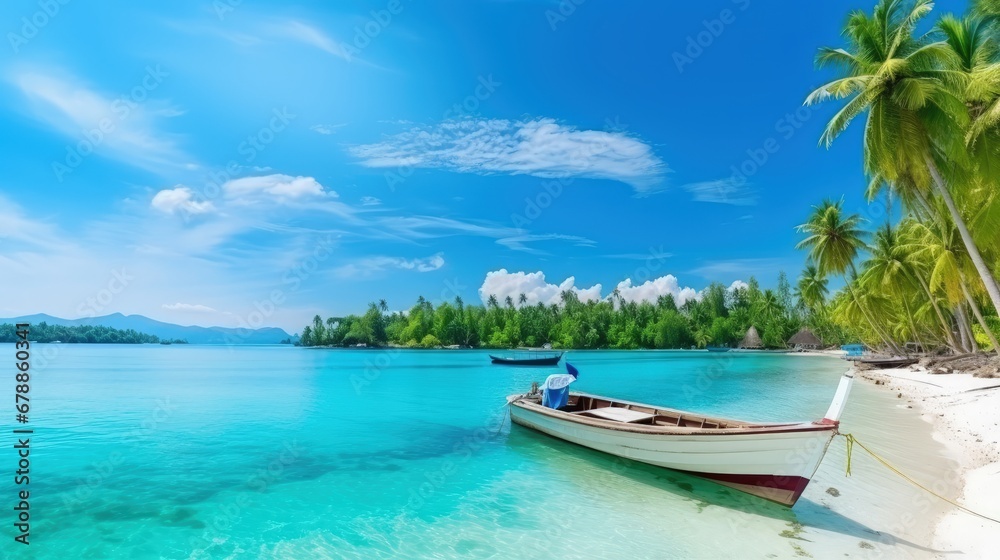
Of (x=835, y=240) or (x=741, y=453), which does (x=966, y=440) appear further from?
(x=835, y=240)

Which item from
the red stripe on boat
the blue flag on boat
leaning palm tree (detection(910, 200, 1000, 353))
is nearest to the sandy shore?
the red stripe on boat

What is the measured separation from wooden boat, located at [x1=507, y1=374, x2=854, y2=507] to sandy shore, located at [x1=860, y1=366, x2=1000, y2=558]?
6.03ft

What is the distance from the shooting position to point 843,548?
22.7 ft

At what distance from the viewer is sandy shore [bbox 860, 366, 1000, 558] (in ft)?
22.5

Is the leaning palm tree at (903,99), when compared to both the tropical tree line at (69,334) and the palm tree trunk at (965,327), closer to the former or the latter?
the palm tree trunk at (965,327)

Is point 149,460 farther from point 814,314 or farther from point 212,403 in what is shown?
point 814,314

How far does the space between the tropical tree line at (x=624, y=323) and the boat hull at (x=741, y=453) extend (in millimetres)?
92699

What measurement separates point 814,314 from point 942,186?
9740 cm

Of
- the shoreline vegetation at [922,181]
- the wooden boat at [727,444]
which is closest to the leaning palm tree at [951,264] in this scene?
the shoreline vegetation at [922,181]

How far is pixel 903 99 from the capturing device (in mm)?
14492

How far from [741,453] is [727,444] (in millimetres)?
257

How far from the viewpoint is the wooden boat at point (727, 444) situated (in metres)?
7.82

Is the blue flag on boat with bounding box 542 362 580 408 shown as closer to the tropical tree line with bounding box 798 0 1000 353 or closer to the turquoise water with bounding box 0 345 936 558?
the turquoise water with bounding box 0 345 936 558

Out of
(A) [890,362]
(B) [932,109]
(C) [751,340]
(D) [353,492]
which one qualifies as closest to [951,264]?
(B) [932,109]
